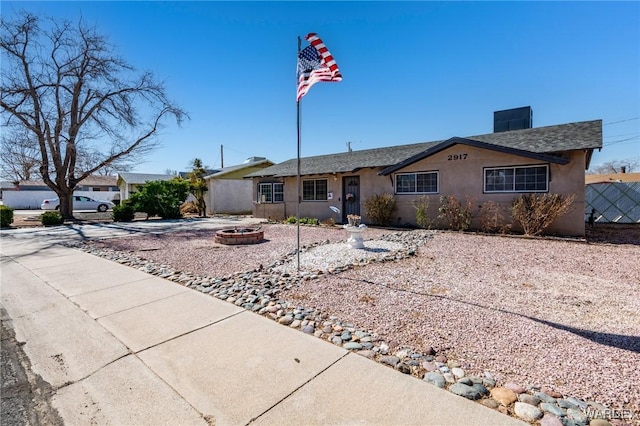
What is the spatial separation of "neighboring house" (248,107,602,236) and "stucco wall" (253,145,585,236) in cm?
2

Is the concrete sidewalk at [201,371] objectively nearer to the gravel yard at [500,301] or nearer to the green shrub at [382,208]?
Result: the gravel yard at [500,301]

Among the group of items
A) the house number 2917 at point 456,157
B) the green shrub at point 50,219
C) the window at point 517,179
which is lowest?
the green shrub at point 50,219

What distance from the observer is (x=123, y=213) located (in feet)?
57.9

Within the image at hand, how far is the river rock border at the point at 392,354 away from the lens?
82.8 inches

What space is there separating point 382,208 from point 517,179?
4996 mm

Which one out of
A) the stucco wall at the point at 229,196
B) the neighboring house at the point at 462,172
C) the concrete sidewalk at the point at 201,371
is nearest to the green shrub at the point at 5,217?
the stucco wall at the point at 229,196

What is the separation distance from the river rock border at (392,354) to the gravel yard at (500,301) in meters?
0.13

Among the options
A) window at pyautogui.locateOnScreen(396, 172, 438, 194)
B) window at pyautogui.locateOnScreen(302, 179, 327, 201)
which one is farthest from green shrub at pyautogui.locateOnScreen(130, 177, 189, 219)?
window at pyautogui.locateOnScreen(396, 172, 438, 194)

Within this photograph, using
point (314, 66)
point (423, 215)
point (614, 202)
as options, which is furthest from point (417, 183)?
point (614, 202)

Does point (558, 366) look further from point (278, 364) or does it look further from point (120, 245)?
point (120, 245)

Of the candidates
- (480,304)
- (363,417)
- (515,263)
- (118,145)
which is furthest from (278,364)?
(118,145)

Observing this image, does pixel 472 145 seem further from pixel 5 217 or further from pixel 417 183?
pixel 5 217

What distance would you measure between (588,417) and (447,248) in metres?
6.26

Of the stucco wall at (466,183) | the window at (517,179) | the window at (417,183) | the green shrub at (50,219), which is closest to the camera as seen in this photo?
the stucco wall at (466,183)
